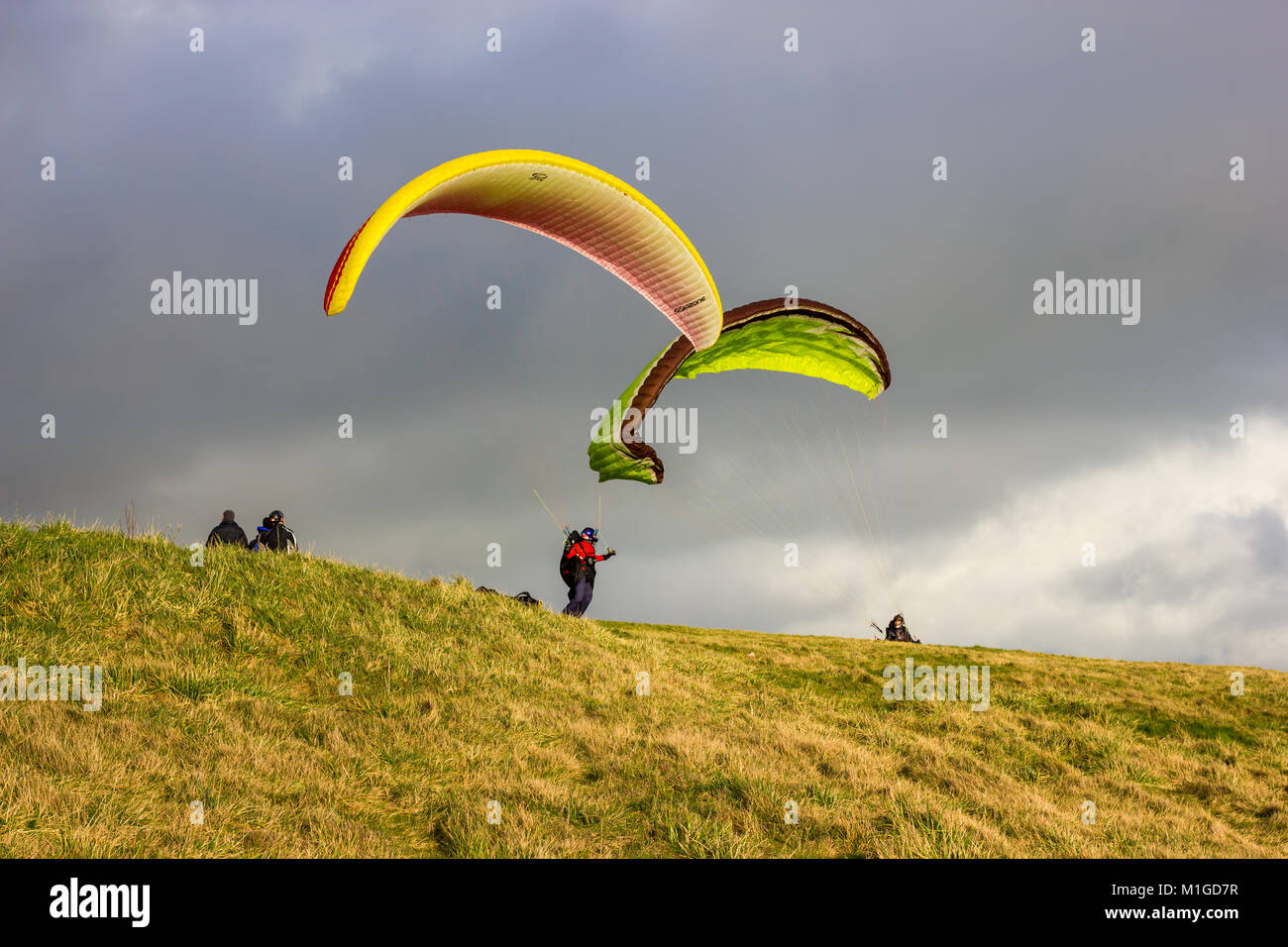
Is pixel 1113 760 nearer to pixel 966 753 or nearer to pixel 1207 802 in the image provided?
pixel 1207 802

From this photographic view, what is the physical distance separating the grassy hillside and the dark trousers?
3.97 ft

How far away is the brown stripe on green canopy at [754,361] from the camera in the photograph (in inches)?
604

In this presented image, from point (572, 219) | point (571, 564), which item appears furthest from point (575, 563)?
point (572, 219)

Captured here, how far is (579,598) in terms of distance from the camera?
17.4 metres

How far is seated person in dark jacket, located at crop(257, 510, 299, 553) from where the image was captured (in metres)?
16.8

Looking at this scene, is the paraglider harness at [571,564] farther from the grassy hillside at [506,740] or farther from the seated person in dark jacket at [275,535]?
the seated person in dark jacket at [275,535]

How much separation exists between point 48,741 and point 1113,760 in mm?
14013

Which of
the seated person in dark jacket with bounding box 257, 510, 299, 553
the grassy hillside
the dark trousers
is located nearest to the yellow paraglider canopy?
the grassy hillside

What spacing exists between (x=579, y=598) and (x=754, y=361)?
6729mm

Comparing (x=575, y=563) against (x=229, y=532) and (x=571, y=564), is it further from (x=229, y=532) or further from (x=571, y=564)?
(x=229, y=532)

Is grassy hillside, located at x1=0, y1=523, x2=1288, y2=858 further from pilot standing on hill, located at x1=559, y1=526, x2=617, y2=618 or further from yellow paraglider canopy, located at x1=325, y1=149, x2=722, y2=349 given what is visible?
yellow paraglider canopy, located at x1=325, y1=149, x2=722, y2=349

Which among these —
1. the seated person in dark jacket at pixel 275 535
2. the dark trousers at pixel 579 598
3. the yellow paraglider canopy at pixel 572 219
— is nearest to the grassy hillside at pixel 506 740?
the dark trousers at pixel 579 598
